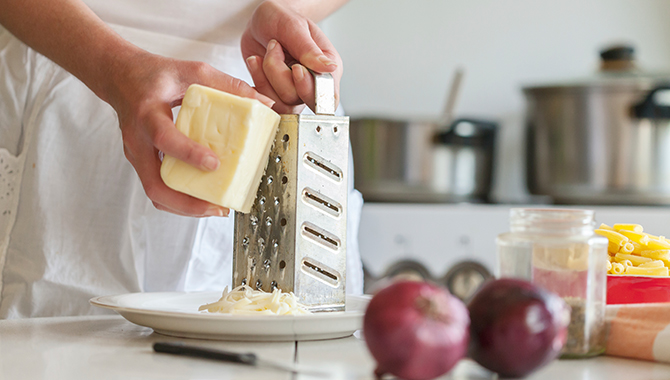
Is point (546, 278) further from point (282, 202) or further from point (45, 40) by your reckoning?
point (45, 40)

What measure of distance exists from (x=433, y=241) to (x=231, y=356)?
60.3 inches

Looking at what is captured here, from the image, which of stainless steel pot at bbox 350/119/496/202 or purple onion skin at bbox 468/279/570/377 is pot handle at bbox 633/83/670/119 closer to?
stainless steel pot at bbox 350/119/496/202

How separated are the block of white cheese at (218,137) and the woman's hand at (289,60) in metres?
0.12

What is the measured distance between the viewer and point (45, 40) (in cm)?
97

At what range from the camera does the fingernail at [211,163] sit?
0.67 metres

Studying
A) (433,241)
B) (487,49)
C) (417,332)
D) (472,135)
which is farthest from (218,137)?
(487,49)

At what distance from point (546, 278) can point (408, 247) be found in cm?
142

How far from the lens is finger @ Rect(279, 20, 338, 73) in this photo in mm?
802

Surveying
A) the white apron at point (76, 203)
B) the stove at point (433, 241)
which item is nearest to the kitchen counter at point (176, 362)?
the white apron at point (76, 203)

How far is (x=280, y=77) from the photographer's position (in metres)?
0.83

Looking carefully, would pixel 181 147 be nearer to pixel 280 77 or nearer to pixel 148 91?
pixel 148 91

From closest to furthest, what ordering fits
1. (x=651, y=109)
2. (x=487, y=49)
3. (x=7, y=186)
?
(x=7, y=186)
(x=651, y=109)
(x=487, y=49)

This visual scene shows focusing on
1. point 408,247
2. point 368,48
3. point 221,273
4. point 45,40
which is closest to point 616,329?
point 221,273

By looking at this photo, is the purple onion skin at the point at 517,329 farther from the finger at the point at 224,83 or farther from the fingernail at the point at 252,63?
the fingernail at the point at 252,63
